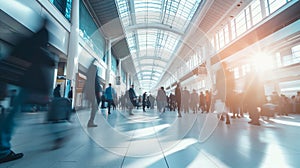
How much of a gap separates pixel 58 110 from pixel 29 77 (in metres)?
1.17

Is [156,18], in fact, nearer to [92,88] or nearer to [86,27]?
[86,27]

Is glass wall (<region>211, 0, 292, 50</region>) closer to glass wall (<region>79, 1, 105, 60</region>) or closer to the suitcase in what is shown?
the suitcase

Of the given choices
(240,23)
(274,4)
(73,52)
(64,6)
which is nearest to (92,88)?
(73,52)

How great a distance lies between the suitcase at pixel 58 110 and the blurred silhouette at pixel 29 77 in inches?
17.0

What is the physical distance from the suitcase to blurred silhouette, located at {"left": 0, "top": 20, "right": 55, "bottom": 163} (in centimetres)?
43

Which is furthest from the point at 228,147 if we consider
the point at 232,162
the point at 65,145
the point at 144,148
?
the point at 65,145

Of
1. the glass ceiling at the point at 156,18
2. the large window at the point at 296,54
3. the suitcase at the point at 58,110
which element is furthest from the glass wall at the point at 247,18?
the suitcase at the point at 58,110

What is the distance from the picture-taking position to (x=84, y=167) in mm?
1437

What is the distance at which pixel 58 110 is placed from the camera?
2.77 meters

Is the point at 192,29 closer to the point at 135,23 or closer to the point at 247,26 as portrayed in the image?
the point at 247,26

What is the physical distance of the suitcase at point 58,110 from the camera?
2.44 metres

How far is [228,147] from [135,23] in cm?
1913

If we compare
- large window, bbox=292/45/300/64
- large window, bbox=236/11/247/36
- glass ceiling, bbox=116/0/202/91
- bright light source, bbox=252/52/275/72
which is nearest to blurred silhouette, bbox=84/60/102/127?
bright light source, bbox=252/52/275/72

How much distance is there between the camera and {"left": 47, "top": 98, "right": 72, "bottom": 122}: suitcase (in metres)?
2.44
